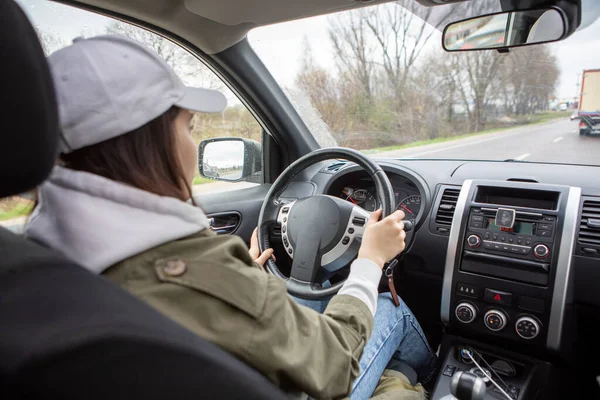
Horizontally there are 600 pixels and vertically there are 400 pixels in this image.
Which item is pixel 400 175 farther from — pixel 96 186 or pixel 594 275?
pixel 96 186

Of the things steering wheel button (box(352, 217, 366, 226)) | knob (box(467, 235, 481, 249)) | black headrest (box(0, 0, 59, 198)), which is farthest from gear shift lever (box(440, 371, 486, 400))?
black headrest (box(0, 0, 59, 198))

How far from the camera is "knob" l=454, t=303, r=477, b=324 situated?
2.20 m

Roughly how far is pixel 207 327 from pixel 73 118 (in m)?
0.48

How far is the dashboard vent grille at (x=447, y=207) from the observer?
2.40 meters

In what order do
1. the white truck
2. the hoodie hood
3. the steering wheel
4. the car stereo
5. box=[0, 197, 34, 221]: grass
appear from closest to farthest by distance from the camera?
the hoodie hood → box=[0, 197, 34, 221]: grass → the car stereo → the steering wheel → the white truck

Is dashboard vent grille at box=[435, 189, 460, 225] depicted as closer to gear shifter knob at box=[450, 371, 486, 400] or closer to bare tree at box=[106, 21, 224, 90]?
gear shifter knob at box=[450, 371, 486, 400]

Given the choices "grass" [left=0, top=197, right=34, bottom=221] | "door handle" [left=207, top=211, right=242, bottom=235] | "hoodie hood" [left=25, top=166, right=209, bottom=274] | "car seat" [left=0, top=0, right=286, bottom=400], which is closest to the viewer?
"car seat" [left=0, top=0, right=286, bottom=400]

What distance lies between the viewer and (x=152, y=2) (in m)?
2.18

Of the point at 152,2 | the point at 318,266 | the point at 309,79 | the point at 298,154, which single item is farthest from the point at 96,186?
the point at 309,79

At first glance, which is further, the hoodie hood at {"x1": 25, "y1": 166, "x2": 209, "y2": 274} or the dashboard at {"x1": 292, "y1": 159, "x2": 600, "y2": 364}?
the dashboard at {"x1": 292, "y1": 159, "x2": 600, "y2": 364}

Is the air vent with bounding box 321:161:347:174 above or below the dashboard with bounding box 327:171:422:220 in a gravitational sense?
above

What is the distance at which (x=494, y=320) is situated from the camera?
213 cm

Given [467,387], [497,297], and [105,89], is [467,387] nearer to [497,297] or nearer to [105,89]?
[497,297]

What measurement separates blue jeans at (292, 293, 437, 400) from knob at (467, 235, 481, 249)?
439 mm
